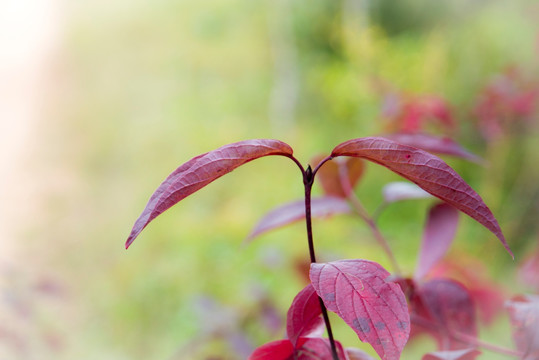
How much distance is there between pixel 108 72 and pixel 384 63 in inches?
79.7

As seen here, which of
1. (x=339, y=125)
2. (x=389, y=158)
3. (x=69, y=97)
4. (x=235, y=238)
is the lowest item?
(x=235, y=238)

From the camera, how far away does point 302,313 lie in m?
0.26

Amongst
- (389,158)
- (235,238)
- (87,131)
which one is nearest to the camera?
(389,158)

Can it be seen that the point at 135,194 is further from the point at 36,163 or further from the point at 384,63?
the point at 384,63

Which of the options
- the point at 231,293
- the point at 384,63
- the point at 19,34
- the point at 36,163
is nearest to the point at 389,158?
the point at 231,293

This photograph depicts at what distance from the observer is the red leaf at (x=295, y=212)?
383mm

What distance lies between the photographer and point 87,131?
11.0 ft

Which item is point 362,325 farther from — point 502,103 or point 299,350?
point 502,103

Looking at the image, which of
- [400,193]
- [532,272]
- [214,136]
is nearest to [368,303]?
[400,193]

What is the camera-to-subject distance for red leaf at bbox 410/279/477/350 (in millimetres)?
354

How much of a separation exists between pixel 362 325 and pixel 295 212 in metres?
0.18

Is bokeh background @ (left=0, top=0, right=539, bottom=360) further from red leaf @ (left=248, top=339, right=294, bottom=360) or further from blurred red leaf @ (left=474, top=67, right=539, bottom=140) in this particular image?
red leaf @ (left=248, top=339, right=294, bottom=360)

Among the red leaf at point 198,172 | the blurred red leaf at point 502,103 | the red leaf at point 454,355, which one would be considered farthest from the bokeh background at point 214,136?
the red leaf at point 198,172

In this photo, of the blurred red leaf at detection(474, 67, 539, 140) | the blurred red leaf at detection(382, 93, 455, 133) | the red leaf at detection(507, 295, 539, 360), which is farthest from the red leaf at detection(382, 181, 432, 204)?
the blurred red leaf at detection(474, 67, 539, 140)
